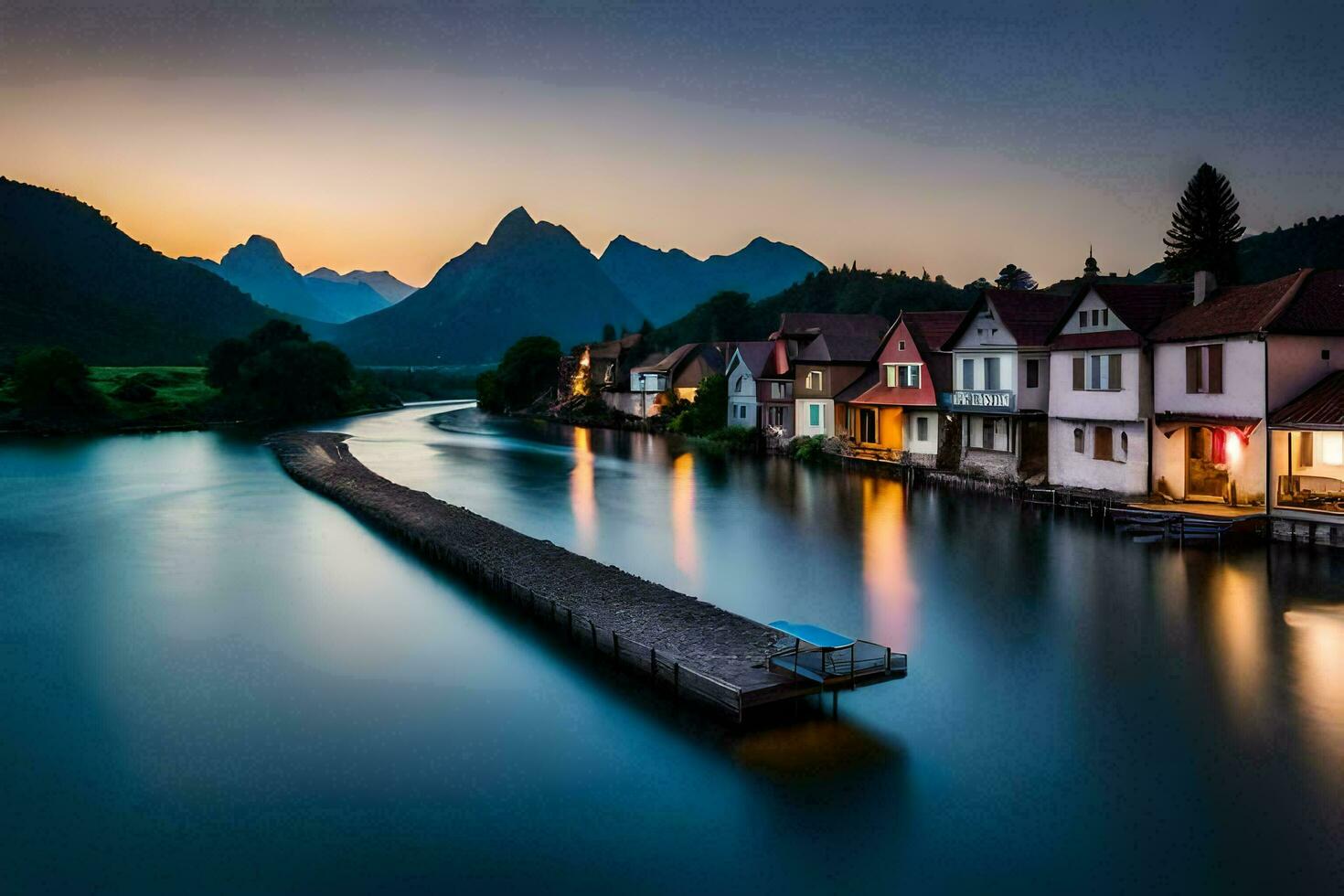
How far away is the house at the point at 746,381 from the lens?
66062 millimetres

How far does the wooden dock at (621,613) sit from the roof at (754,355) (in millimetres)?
32393

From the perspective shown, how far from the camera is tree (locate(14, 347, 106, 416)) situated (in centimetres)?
9712

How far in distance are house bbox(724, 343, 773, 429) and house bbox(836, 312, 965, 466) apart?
13306mm

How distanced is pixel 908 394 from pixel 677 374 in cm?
4129

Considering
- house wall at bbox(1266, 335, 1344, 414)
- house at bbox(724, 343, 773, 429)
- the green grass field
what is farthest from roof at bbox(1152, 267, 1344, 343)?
the green grass field

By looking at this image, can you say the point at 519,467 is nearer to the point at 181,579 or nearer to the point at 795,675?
the point at 181,579

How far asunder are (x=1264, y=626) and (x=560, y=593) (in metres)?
15.8

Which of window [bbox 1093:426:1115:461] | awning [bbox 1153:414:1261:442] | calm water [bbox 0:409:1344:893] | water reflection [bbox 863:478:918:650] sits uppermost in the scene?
awning [bbox 1153:414:1261:442]

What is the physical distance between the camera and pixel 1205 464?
105ft

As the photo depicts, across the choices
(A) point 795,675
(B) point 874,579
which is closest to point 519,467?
(B) point 874,579

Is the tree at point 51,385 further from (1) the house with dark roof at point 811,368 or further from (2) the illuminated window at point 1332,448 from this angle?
(2) the illuminated window at point 1332,448

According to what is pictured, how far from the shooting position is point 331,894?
36.7 ft

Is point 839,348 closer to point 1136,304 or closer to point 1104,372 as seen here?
point 1104,372

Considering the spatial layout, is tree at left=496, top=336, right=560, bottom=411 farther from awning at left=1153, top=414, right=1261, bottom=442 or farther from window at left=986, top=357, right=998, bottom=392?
awning at left=1153, top=414, right=1261, bottom=442
